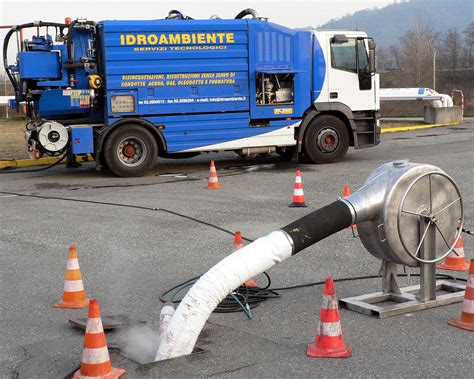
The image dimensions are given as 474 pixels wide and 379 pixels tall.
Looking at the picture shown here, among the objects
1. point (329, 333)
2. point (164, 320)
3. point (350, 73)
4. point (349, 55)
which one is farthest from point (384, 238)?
Answer: point (349, 55)

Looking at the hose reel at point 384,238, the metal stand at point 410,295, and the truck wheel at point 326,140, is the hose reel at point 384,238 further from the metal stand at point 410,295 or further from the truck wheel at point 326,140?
the truck wheel at point 326,140

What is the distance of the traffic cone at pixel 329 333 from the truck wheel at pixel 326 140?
38.8ft

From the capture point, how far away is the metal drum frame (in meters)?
6.07

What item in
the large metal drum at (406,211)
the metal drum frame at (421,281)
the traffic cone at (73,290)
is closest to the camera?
the large metal drum at (406,211)

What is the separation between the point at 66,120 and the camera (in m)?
16.1

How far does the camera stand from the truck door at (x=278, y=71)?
53.1 ft

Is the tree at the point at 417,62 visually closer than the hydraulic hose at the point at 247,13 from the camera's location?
No

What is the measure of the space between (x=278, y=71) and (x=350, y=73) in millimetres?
1840

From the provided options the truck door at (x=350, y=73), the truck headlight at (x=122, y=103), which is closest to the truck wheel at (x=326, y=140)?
the truck door at (x=350, y=73)

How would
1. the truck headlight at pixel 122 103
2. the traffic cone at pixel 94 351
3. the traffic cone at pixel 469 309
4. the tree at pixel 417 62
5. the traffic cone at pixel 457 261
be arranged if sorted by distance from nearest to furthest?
the traffic cone at pixel 94 351
the traffic cone at pixel 469 309
the traffic cone at pixel 457 261
the truck headlight at pixel 122 103
the tree at pixel 417 62

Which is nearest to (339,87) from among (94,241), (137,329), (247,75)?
(247,75)

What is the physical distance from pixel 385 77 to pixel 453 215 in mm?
92599

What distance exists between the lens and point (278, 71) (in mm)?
16281

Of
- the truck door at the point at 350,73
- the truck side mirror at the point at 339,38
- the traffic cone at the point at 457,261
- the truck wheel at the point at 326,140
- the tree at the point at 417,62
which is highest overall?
the tree at the point at 417,62
